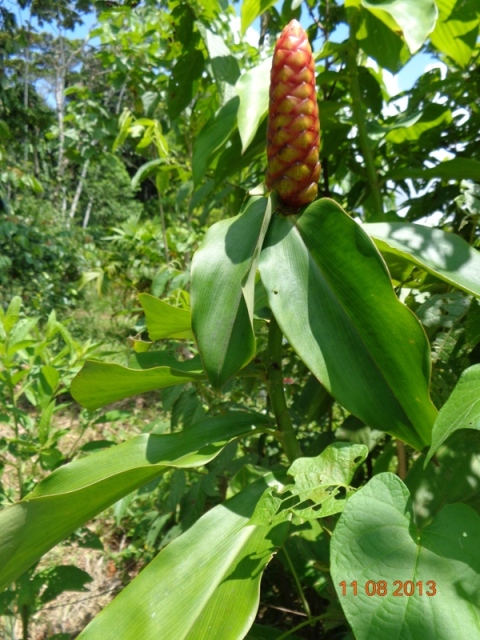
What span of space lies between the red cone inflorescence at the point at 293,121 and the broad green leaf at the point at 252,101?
43mm

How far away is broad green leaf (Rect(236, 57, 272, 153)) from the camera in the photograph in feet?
2.35

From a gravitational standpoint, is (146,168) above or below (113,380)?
above

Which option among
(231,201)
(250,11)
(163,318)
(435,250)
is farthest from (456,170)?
(231,201)

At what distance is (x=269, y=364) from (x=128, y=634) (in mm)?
375

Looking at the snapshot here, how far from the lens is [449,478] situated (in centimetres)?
62

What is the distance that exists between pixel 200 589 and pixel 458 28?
94cm

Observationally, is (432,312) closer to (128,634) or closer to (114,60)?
(128,634)

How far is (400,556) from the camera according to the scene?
1.50 feet

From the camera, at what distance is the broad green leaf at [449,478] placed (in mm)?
599

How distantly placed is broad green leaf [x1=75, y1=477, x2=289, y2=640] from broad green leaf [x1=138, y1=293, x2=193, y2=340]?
25cm

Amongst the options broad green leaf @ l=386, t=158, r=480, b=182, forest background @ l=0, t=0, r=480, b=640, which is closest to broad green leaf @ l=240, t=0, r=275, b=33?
forest background @ l=0, t=0, r=480, b=640

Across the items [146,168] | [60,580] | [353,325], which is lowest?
[60,580]

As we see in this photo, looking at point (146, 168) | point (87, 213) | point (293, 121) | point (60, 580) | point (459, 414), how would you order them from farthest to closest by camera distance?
point (87, 213)
point (146, 168)
point (60, 580)
point (293, 121)
point (459, 414)

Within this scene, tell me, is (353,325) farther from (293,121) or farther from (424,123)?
(424,123)
